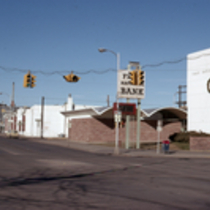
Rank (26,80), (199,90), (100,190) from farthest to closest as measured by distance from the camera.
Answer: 1. (199,90)
2. (26,80)
3. (100,190)

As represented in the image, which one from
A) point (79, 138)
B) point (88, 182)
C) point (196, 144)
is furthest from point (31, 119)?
point (88, 182)

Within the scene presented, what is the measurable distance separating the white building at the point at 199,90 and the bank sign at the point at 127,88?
1028cm

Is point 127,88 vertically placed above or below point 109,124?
Answer: above

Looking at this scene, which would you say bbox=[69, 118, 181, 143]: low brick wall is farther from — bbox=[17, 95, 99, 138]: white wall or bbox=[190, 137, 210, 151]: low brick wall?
bbox=[17, 95, 99, 138]: white wall

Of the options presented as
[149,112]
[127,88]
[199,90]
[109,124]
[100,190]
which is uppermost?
[199,90]

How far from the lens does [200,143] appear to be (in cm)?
3434

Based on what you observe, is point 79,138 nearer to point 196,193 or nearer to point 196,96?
point 196,96

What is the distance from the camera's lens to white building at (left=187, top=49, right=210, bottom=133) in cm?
4053

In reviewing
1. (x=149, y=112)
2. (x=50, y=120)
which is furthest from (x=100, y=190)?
(x=50, y=120)

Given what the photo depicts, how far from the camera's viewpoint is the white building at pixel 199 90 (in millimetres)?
40531

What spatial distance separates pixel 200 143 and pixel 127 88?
9075 mm

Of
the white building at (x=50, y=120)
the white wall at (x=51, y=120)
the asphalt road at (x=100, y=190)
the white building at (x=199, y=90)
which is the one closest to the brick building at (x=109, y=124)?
the white building at (x=199, y=90)

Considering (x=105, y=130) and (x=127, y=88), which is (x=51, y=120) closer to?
(x=105, y=130)

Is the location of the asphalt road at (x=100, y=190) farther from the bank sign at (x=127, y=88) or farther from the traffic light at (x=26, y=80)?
the bank sign at (x=127, y=88)
